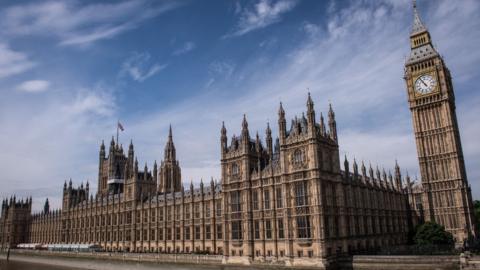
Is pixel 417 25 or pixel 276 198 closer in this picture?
pixel 276 198

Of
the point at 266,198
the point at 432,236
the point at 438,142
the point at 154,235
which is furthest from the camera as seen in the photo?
the point at 154,235

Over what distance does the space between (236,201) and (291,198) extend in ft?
38.5

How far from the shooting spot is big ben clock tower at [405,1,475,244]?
293ft

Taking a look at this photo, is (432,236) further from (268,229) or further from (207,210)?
(207,210)

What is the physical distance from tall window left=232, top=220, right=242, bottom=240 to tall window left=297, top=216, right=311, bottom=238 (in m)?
11.9

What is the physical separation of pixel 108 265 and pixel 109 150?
223 ft

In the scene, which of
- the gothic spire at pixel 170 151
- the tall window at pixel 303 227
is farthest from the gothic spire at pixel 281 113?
the gothic spire at pixel 170 151

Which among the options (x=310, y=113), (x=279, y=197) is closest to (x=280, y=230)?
(x=279, y=197)

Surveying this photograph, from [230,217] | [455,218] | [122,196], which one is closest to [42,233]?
[122,196]

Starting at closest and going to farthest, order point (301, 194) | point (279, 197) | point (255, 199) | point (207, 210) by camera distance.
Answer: point (301, 194) < point (279, 197) < point (255, 199) < point (207, 210)

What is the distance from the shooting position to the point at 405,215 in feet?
308

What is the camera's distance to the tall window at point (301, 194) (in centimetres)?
5819

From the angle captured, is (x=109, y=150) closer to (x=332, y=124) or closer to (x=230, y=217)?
(x=230, y=217)

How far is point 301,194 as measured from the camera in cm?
5872
